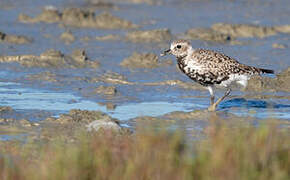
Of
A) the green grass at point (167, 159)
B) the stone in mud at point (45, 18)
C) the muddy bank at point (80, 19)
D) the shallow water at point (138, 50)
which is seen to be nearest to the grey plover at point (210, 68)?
the shallow water at point (138, 50)

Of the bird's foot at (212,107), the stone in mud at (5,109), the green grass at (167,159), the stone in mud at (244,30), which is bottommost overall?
the green grass at (167,159)

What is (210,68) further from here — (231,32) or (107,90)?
(231,32)

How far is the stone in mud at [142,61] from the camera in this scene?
14.6 m

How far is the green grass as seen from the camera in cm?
597

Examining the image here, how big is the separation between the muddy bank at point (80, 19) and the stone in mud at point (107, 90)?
6.13 metres

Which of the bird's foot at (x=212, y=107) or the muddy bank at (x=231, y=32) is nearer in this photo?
the bird's foot at (x=212, y=107)

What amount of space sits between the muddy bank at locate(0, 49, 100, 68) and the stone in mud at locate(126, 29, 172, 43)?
2.26 m

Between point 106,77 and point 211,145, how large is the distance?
293 inches

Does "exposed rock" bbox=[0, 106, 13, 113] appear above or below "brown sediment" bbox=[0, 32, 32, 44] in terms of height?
below

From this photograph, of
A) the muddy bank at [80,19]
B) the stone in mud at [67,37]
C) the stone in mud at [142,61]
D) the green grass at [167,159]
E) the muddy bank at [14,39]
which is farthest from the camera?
A: the muddy bank at [80,19]

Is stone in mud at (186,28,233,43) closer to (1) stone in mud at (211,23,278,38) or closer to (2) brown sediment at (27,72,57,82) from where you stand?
(1) stone in mud at (211,23,278,38)

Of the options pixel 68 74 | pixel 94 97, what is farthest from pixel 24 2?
pixel 94 97

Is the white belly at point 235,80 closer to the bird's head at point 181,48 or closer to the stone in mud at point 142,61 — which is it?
the bird's head at point 181,48

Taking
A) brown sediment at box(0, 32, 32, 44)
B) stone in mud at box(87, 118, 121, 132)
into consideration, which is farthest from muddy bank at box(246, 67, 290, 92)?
brown sediment at box(0, 32, 32, 44)
